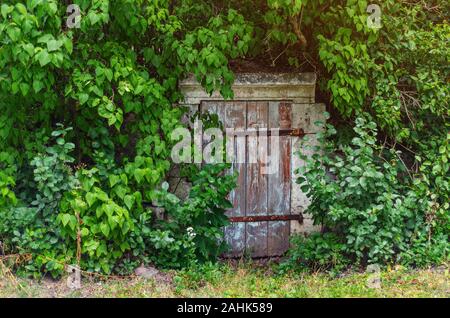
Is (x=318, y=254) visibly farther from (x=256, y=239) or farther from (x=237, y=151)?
(x=237, y=151)

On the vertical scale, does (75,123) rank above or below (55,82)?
below

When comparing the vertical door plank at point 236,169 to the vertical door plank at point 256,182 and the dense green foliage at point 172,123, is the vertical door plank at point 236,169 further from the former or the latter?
the dense green foliage at point 172,123

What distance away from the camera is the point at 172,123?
548 cm

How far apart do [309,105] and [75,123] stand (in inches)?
95.3

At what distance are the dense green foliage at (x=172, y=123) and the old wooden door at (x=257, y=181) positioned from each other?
32cm

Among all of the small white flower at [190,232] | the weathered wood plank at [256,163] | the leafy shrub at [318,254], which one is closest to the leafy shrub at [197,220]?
the small white flower at [190,232]

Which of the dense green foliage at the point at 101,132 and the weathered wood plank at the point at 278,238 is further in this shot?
the weathered wood plank at the point at 278,238

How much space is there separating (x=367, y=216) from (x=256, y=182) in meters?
1.50

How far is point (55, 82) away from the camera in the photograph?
17.6 ft

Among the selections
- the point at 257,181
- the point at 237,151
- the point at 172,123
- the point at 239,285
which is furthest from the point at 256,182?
the point at 239,285

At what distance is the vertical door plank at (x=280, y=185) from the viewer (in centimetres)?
650

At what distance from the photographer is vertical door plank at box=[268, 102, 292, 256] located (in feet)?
21.3
